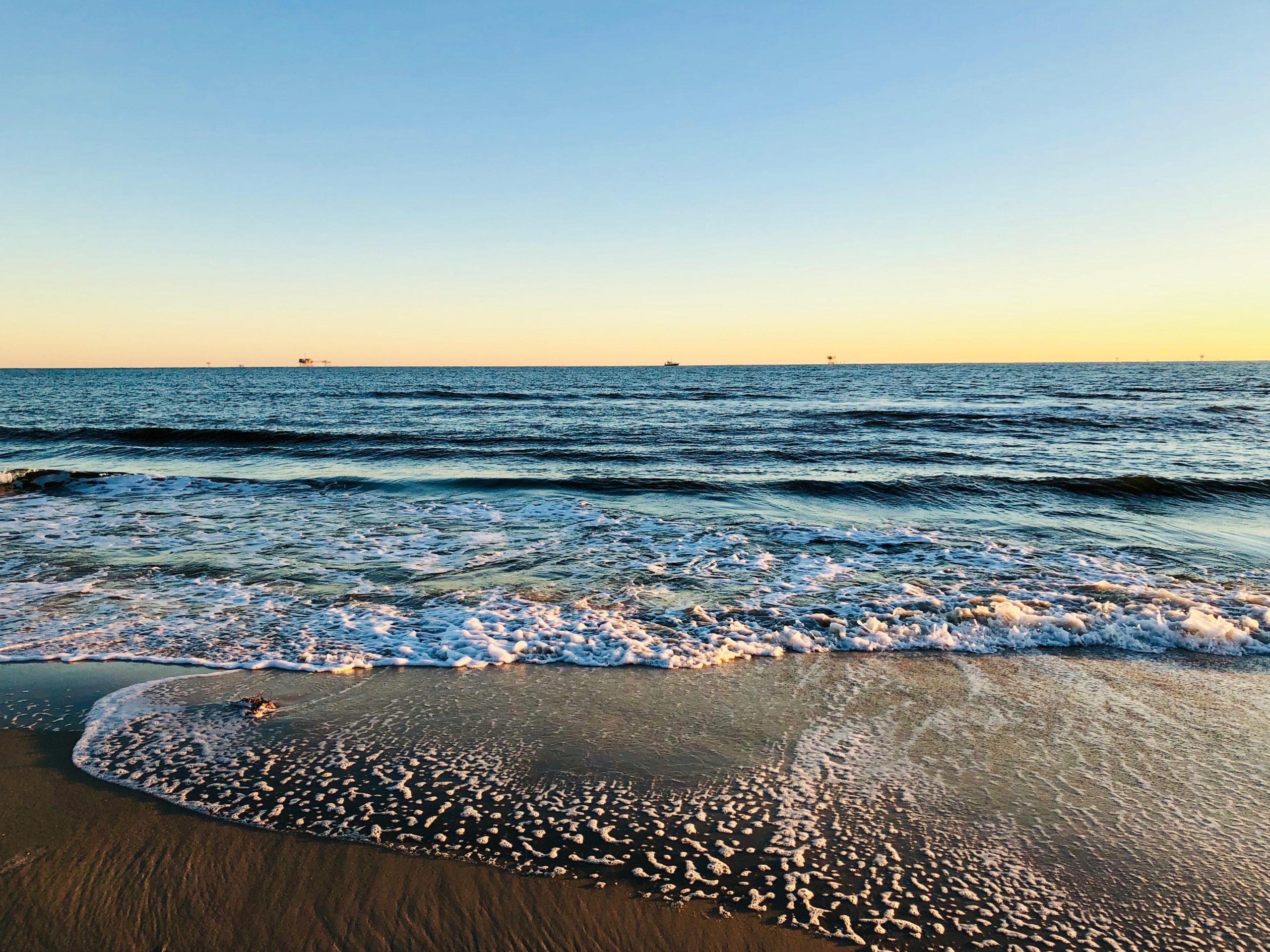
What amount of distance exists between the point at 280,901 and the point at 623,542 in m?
7.73

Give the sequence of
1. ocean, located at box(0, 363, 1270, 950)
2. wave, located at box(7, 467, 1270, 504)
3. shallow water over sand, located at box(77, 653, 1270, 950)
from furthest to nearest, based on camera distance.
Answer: wave, located at box(7, 467, 1270, 504) < ocean, located at box(0, 363, 1270, 950) < shallow water over sand, located at box(77, 653, 1270, 950)

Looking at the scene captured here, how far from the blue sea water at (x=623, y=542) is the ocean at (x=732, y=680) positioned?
72 millimetres

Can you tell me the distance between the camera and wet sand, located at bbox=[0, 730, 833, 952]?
112 inches

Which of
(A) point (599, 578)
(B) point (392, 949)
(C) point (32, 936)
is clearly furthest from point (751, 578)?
(C) point (32, 936)

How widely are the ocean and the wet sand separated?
0.15 m

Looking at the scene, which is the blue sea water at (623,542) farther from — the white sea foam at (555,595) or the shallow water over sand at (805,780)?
the shallow water over sand at (805,780)

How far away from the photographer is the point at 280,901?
3061 mm

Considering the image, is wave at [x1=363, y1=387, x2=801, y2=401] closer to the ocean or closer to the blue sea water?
the blue sea water

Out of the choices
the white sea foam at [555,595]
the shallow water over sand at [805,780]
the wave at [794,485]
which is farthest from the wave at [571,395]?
the shallow water over sand at [805,780]

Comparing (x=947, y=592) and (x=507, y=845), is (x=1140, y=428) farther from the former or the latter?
(x=507, y=845)

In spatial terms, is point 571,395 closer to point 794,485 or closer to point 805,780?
point 794,485

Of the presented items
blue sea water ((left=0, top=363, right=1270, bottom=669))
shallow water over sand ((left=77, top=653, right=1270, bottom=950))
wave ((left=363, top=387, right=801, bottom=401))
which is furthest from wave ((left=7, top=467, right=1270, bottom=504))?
wave ((left=363, top=387, right=801, bottom=401))

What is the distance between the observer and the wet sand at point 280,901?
285cm

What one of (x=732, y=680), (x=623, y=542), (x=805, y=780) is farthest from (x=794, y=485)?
(x=805, y=780)
